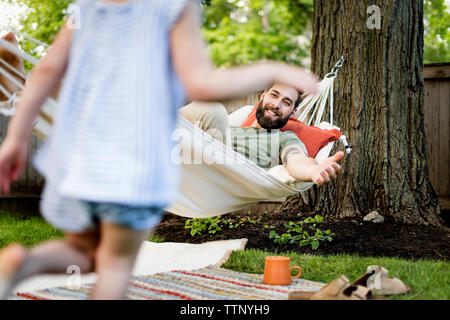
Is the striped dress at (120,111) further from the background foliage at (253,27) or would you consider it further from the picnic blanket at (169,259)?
the background foliage at (253,27)

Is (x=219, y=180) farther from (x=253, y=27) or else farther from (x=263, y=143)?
(x=253, y=27)

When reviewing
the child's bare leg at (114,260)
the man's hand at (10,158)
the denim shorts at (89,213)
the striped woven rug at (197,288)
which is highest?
the man's hand at (10,158)

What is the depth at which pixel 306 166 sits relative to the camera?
234 cm

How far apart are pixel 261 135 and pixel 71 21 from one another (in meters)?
1.71

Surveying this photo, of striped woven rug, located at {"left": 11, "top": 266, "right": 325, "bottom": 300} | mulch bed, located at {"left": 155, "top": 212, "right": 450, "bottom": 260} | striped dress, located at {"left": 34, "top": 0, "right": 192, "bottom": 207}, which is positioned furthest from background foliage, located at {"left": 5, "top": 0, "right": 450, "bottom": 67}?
striped dress, located at {"left": 34, "top": 0, "right": 192, "bottom": 207}

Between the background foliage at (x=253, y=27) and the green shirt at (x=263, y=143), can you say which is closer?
the green shirt at (x=263, y=143)

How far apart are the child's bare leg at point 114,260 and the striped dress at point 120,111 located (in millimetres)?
90

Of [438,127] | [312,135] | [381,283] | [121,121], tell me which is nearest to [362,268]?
[381,283]

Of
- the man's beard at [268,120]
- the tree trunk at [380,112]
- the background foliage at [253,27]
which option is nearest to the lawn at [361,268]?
the man's beard at [268,120]

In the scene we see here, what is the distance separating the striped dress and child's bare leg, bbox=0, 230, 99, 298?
109 millimetres

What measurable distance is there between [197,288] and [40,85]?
112 centimetres

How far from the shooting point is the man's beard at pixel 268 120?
2.71 m

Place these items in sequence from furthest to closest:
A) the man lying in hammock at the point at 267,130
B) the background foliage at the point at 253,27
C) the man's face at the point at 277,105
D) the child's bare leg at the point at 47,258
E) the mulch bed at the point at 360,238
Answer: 1. the background foliage at the point at 253,27
2. the mulch bed at the point at 360,238
3. the man's face at the point at 277,105
4. the man lying in hammock at the point at 267,130
5. the child's bare leg at the point at 47,258
